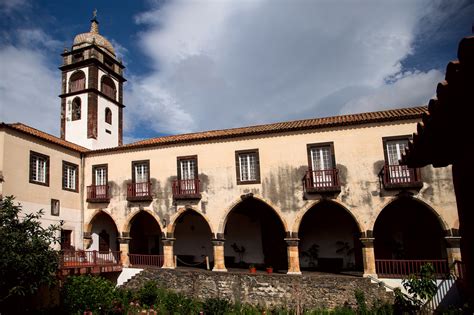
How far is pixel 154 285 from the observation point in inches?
740

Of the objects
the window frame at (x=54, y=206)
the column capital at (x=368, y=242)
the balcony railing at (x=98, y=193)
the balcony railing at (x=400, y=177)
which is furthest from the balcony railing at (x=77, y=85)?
the column capital at (x=368, y=242)

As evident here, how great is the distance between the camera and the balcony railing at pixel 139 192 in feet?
70.8

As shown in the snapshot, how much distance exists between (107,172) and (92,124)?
639 centimetres

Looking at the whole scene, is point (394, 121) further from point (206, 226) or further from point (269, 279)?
point (206, 226)

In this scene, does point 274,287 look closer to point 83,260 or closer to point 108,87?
point 83,260

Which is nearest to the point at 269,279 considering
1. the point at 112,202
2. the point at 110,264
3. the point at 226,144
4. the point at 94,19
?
the point at 226,144

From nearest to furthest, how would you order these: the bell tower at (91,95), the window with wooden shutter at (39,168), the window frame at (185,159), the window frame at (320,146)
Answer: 1. the window frame at (320,146)
2. the window with wooden shutter at (39,168)
3. the window frame at (185,159)
4. the bell tower at (91,95)

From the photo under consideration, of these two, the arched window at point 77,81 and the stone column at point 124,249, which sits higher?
the arched window at point 77,81

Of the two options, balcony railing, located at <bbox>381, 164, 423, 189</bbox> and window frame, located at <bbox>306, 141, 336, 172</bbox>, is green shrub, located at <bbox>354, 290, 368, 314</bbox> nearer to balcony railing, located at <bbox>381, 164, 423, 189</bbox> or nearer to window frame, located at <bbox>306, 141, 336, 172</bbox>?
balcony railing, located at <bbox>381, 164, 423, 189</bbox>

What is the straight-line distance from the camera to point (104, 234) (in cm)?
2398

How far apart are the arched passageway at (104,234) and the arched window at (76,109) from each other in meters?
9.01

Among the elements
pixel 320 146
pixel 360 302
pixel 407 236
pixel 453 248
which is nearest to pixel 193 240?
pixel 320 146

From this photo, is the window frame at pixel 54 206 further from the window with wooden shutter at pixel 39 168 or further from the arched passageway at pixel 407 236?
the arched passageway at pixel 407 236

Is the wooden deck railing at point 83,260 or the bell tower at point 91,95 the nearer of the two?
the wooden deck railing at point 83,260
